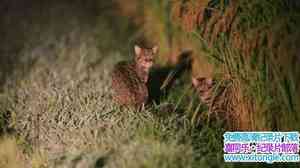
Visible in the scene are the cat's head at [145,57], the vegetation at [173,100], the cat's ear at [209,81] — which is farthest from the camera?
the cat's head at [145,57]

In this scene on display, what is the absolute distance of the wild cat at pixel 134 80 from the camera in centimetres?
497

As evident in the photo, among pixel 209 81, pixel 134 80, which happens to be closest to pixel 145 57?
pixel 134 80

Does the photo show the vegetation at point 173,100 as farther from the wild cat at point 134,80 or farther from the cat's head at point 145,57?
the cat's head at point 145,57

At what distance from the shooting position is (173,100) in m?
5.26

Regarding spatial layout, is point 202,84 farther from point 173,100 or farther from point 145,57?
point 145,57

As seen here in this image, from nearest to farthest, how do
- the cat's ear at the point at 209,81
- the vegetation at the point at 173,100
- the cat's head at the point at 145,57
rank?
1. the vegetation at the point at 173,100
2. the cat's ear at the point at 209,81
3. the cat's head at the point at 145,57

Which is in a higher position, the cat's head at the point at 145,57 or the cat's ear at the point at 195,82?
the cat's head at the point at 145,57

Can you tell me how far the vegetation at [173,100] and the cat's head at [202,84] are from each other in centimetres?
8

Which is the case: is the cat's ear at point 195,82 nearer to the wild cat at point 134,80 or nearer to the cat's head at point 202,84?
the cat's head at point 202,84

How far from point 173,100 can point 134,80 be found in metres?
0.37

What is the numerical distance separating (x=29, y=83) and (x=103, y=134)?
1024 millimetres

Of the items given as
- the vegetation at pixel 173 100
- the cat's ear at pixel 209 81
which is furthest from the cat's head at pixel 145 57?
the cat's ear at pixel 209 81

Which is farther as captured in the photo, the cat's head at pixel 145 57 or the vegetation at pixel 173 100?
the cat's head at pixel 145 57

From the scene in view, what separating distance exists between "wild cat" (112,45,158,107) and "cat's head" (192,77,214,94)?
0.33 metres
